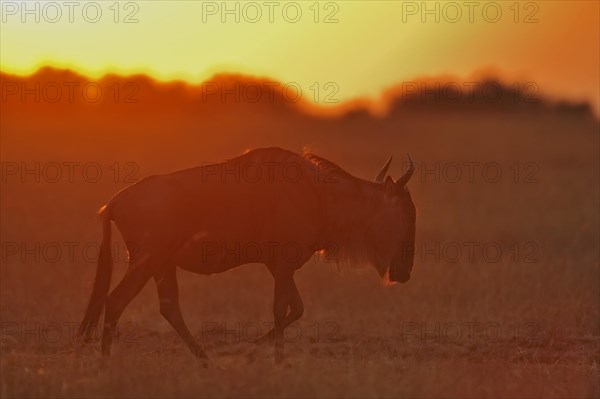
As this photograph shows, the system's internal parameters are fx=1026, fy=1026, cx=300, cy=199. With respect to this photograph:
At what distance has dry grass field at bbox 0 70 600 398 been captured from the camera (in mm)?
7824

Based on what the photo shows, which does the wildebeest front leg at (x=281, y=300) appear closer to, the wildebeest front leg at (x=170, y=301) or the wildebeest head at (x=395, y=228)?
the wildebeest front leg at (x=170, y=301)

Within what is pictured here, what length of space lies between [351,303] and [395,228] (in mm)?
3279

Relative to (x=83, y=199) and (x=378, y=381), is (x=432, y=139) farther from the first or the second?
(x=378, y=381)

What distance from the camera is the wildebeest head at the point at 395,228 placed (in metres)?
10.3

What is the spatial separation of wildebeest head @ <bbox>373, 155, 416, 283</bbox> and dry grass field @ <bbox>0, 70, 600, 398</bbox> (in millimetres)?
521

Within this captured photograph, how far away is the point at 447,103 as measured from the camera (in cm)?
5375

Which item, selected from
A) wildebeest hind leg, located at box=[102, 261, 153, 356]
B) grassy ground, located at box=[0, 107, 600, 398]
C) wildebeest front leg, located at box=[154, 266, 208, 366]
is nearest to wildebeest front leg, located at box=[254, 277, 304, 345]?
grassy ground, located at box=[0, 107, 600, 398]

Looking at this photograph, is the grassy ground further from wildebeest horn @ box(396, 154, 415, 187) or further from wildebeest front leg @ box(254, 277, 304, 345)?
wildebeest horn @ box(396, 154, 415, 187)

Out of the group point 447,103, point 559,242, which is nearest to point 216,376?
point 559,242

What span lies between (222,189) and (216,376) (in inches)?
88.5

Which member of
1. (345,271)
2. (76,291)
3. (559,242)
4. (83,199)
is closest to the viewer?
(76,291)

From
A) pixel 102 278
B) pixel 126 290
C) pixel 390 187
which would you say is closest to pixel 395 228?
pixel 390 187

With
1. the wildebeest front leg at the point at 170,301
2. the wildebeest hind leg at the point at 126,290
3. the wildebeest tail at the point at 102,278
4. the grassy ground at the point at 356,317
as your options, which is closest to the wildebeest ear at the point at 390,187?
the grassy ground at the point at 356,317

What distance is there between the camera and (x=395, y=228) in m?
10.4
